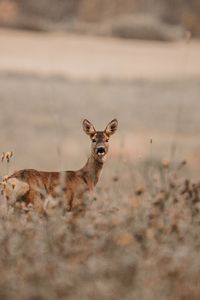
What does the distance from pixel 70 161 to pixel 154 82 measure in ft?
36.0

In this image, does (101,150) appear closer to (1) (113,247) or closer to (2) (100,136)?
(2) (100,136)

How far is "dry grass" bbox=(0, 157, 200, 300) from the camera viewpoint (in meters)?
5.21

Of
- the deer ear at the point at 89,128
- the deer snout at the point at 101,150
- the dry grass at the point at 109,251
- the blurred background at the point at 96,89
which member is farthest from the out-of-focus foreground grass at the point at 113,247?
the blurred background at the point at 96,89

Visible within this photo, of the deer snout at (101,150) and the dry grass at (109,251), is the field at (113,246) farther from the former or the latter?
the deer snout at (101,150)

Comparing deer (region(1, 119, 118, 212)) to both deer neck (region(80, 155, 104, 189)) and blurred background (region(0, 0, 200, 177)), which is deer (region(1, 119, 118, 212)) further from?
blurred background (region(0, 0, 200, 177))

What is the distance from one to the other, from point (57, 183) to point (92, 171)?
2.94 ft

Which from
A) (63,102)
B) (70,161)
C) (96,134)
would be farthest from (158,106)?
(96,134)

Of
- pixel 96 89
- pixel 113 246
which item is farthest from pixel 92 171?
pixel 96 89

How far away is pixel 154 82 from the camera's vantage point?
2864 cm

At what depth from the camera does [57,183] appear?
766 centimetres

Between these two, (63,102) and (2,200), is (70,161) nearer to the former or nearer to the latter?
(63,102)

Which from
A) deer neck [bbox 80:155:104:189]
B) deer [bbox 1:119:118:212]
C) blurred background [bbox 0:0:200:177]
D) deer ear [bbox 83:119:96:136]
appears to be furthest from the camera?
blurred background [bbox 0:0:200:177]

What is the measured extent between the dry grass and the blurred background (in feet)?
4.24

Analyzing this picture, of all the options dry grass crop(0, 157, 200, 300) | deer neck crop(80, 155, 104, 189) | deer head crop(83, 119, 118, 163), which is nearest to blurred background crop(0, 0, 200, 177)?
deer head crop(83, 119, 118, 163)
